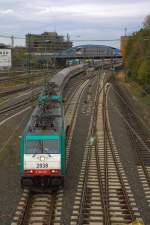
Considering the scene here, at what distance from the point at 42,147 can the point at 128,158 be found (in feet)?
24.8

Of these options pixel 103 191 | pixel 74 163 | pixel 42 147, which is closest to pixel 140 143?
pixel 74 163

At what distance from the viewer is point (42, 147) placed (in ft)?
59.8

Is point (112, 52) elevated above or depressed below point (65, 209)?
above

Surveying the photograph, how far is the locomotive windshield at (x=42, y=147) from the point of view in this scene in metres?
18.1

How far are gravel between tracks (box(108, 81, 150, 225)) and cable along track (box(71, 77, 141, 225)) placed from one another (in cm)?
25

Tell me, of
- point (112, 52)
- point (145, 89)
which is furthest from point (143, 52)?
point (112, 52)

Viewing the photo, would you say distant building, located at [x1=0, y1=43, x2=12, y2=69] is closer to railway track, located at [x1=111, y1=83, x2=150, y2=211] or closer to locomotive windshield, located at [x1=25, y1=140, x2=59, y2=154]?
railway track, located at [x1=111, y1=83, x2=150, y2=211]

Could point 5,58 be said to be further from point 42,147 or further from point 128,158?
point 42,147

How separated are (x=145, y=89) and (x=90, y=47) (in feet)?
432

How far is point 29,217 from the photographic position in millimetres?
15453

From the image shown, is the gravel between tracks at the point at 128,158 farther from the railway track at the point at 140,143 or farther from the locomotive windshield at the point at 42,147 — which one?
the locomotive windshield at the point at 42,147

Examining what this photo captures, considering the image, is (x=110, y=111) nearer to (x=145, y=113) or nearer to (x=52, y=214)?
(x=145, y=113)

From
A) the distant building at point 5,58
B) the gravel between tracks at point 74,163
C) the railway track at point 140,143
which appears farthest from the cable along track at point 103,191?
the distant building at point 5,58

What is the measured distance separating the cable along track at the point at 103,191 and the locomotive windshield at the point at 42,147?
2.06 m
